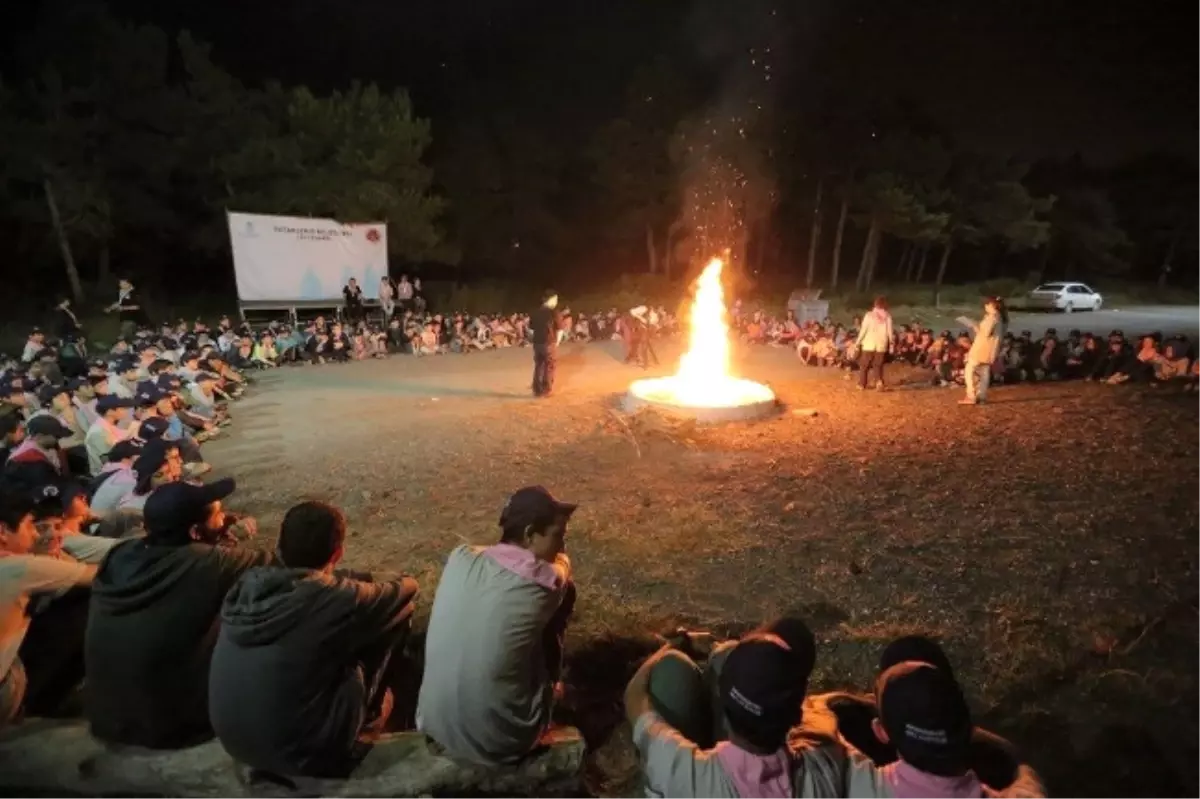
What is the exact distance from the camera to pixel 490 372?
677 inches

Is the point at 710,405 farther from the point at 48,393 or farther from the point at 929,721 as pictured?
the point at 929,721

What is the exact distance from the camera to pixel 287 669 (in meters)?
3.01

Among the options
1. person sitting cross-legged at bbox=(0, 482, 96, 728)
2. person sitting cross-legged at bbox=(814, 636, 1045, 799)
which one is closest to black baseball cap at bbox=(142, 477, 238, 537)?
person sitting cross-legged at bbox=(0, 482, 96, 728)

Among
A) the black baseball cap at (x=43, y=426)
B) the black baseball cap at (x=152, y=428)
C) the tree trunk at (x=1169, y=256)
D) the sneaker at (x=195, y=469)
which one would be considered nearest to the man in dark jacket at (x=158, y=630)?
the black baseball cap at (x=43, y=426)

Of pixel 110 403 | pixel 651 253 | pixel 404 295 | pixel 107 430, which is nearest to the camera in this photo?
pixel 107 430

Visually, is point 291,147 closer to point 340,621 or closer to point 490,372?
point 490,372

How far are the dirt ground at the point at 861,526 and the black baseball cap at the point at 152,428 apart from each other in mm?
1025

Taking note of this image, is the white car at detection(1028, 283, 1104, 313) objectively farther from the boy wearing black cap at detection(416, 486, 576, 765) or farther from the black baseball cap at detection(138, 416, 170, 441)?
the boy wearing black cap at detection(416, 486, 576, 765)

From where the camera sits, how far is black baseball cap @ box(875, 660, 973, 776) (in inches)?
89.4

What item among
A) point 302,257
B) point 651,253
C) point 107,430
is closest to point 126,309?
point 302,257

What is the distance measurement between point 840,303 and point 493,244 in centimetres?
1471

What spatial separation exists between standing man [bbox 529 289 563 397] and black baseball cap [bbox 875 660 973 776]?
11423 millimetres

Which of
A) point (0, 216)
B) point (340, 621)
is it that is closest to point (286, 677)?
point (340, 621)

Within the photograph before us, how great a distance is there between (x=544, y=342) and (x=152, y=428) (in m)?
6.62
